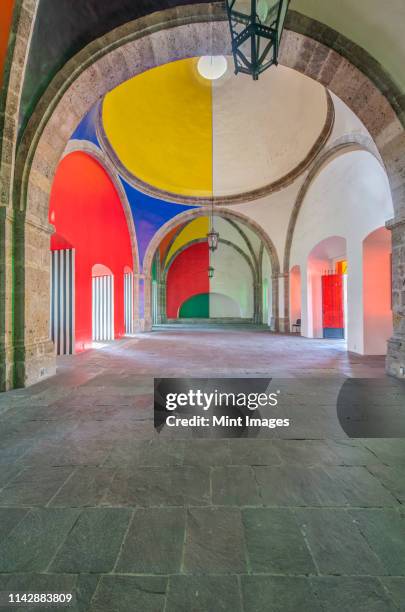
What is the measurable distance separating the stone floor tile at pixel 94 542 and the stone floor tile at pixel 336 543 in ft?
2.86

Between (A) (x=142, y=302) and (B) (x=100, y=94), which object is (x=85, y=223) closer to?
(B) (x=100, y=94)

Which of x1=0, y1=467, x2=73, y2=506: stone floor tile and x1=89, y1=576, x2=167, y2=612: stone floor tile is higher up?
x1=0, y1=467, x2=73, y2=506: stone floor tile

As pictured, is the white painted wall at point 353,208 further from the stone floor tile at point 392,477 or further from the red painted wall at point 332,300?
the stone floor tile at point 392,477

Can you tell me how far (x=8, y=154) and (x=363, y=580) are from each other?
16.7 ft

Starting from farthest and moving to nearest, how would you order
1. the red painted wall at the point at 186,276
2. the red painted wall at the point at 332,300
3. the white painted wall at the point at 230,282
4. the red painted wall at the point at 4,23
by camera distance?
the red painted wall at the point at 186,276
the white painted wall at the point at 230,282
the red painted wall at the point at 332,300
the red painted wall at the point at 4,23

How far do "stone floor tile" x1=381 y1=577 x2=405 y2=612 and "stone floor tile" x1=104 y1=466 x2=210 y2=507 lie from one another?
2.73 ft

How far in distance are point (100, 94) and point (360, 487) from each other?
5708 millimetres

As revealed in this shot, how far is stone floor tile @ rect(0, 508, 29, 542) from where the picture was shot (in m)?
1.43

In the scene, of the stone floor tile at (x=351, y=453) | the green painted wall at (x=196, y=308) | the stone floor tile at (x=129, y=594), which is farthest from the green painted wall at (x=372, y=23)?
the green painted wall at (x=196, y=308)

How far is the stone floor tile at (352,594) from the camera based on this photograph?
1062mm

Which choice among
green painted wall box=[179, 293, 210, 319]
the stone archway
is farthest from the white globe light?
green painted wall box=[179, 293, 210, 319]

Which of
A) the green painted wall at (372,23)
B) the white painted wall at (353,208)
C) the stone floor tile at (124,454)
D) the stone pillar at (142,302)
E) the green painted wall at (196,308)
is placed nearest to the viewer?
the stone floor tile at (124,454)

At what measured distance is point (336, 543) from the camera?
135cm

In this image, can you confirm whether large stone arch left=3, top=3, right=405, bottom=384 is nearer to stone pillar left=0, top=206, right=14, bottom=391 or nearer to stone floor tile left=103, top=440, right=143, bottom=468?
stone pillar left=0, top=206, right=14, bottom=391
